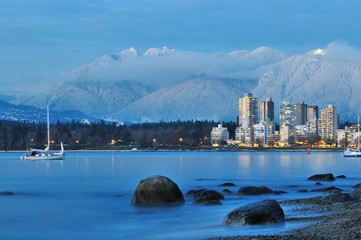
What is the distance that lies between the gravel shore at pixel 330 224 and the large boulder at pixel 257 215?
1.33 metres

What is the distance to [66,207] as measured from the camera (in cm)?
5038

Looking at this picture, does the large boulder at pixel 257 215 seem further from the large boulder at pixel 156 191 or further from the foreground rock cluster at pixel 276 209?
the large boulder at pixel 156 191

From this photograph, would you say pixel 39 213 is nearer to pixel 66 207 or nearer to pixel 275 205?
pixel 66 207

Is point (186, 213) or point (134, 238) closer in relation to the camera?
point (134, 238)

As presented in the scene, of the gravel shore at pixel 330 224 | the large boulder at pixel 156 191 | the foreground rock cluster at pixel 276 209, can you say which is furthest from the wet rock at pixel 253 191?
the gravel shore at pixel 330 224

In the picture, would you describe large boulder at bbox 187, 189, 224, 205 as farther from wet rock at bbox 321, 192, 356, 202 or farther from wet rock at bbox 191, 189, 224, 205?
wet rock at bbox 321, 192, 356, 202

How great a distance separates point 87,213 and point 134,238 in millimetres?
13237

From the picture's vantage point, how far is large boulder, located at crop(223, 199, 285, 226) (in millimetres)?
32531

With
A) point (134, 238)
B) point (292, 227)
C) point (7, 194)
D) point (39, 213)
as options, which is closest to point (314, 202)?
point (292, 227)

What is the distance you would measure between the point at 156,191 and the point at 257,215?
1336 centimetres

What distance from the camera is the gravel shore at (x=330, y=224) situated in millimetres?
26359

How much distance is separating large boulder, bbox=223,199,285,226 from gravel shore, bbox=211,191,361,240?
133 centimetres

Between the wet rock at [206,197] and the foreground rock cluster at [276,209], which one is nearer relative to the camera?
the foreground rock cluster at [276,209]

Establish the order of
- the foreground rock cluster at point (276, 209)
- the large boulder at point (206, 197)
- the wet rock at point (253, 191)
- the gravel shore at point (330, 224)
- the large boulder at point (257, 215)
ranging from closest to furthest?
the gravel shore at point (330, 224), the foreground rock cluster at point (276, 209), the large boulder at point (257, 215), the large boulder at point (206, 197), the wet rock at point (253, 191)
